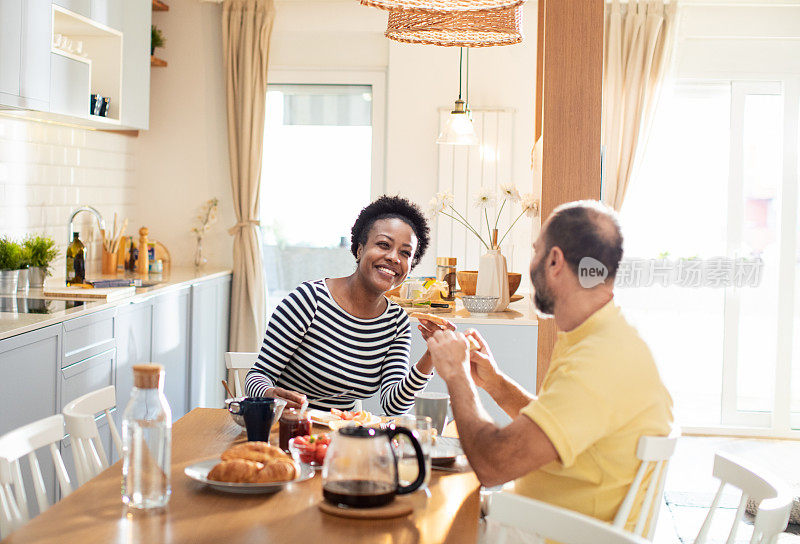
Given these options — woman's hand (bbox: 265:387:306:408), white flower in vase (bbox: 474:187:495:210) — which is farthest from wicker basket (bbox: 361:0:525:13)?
white flower in vase (bbox: 474:187:495:210)

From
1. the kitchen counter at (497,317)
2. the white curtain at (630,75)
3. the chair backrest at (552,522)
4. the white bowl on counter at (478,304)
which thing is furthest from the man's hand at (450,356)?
the white curtain at (630,75)

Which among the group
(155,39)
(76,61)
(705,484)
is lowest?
(705,484)

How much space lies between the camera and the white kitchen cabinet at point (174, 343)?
13.9 ft

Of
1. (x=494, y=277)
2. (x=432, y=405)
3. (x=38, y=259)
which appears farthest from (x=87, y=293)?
A: (x=432, y=405)

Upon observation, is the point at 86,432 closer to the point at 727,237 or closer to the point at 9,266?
the point at 9,266

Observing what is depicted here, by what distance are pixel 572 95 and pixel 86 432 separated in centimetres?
212

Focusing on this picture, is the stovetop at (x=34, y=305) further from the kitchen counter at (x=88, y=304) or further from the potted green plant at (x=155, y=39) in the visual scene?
the potted green plant at (x=155, y=39)

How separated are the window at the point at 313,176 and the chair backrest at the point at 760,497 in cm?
397

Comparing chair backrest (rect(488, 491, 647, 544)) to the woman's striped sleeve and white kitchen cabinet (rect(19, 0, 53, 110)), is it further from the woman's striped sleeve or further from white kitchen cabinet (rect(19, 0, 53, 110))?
white kitchen cabinet (rect(19, 0, 53, 110))

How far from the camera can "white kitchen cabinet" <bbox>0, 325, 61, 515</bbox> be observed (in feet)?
9.08

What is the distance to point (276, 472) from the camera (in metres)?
1.56

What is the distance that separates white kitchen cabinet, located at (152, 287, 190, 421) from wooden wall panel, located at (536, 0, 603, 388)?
2.15 meters

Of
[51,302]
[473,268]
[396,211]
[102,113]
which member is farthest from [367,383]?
[473,268]

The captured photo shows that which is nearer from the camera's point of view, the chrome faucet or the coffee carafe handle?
the coffee carafe handle
